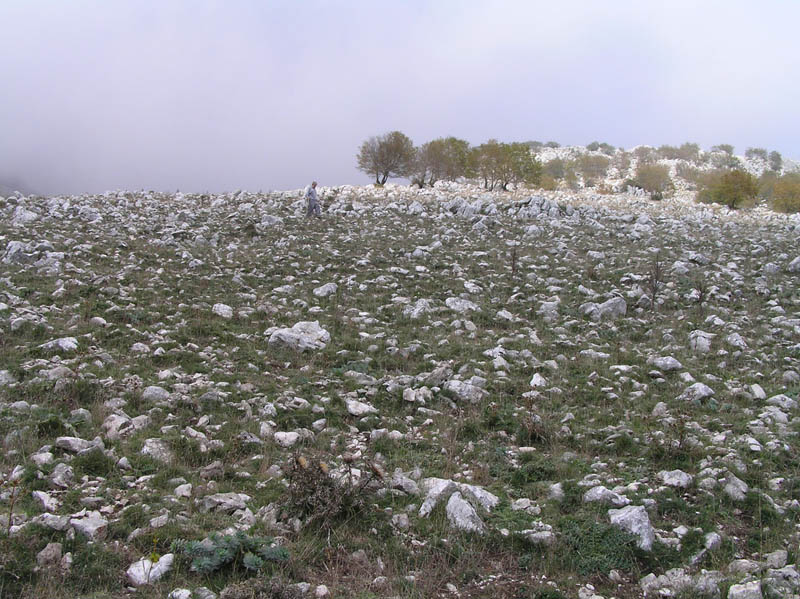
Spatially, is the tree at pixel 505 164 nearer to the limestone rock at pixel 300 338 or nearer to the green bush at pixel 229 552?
the limestone rock at pixel 300 338

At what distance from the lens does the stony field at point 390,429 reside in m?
3.65

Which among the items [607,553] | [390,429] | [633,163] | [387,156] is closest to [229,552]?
[390,429]

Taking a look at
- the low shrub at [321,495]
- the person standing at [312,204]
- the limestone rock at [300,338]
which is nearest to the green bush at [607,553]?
the low shrub at [321,495]

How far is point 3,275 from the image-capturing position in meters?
9.92

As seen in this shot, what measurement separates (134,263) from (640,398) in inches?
403

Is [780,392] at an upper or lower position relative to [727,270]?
lower

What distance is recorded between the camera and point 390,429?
5.78 meters

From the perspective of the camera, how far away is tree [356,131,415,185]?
34188mm

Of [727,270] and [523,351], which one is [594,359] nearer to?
[523,351]

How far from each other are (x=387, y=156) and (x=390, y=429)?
99.6ft

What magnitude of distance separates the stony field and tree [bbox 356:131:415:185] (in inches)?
903

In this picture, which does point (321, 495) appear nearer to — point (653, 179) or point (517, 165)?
point (517, 165)

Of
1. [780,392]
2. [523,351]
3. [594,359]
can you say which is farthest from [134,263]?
[780,392]

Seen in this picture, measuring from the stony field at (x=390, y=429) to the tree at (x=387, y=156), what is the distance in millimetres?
22941
